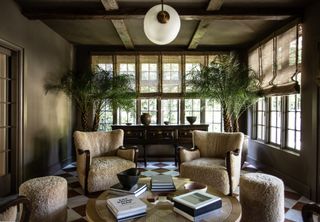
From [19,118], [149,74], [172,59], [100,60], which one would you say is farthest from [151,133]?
[19,118]

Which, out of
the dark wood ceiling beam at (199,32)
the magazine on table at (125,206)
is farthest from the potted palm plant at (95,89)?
the magazine on table at (125,206)

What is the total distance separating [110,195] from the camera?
213cm

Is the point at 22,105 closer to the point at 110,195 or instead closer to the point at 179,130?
the point at 110,195

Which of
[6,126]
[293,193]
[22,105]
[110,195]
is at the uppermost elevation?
[22,105]

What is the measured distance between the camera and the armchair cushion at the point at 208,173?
3.19m

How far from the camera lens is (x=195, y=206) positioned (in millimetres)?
1685

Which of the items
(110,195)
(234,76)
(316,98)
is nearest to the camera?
(110,195)

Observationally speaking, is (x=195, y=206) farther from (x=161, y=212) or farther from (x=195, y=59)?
(x=195, y=59)

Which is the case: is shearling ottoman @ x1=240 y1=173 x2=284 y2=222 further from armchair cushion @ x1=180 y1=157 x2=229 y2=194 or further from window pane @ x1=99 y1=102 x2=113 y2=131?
window pane @ x1=99 y1=102 x2=113 y2=131

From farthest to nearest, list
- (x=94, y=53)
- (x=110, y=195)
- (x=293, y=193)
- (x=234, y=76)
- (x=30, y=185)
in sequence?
(x=94, y=53), (x=234, y=76), (x=293, y=193), (x=30, y=185), (x=110, y=195)

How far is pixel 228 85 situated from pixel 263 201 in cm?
265

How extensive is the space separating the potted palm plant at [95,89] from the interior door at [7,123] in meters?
1.25

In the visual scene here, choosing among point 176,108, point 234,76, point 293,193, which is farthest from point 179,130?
point 293,193

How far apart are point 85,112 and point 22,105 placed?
1.52 meters
